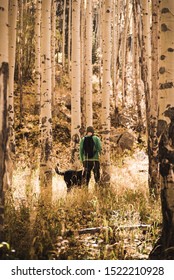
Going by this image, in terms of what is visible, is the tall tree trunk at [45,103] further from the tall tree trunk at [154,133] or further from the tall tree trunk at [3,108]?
the tall tree trunk at [3,108]

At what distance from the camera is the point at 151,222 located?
4.98m

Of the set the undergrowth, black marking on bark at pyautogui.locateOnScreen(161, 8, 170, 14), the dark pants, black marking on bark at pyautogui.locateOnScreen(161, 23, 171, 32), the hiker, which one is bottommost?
the undergrowth

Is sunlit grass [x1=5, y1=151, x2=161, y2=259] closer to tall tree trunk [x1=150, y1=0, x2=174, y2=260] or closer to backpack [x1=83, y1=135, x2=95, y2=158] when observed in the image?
tall tree trunk [x1=150, y1=0, x2=174, y2=260]

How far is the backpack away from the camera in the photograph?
7871mm

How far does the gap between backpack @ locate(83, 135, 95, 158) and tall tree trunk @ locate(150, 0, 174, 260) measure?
3.77 meters

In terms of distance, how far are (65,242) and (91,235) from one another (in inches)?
20.3

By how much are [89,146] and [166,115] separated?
12.7 feet

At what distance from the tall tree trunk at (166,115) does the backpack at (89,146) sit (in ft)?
12.4

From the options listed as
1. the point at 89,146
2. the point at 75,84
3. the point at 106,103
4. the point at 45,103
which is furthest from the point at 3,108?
the point at 75,84

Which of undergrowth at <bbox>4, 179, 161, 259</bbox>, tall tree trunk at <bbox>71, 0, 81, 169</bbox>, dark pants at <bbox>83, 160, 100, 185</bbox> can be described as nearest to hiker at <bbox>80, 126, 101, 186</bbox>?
dark pants at <bbox>83, 160, 100, 185</bbox>

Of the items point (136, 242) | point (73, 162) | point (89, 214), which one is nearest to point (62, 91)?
point (73, 162)
